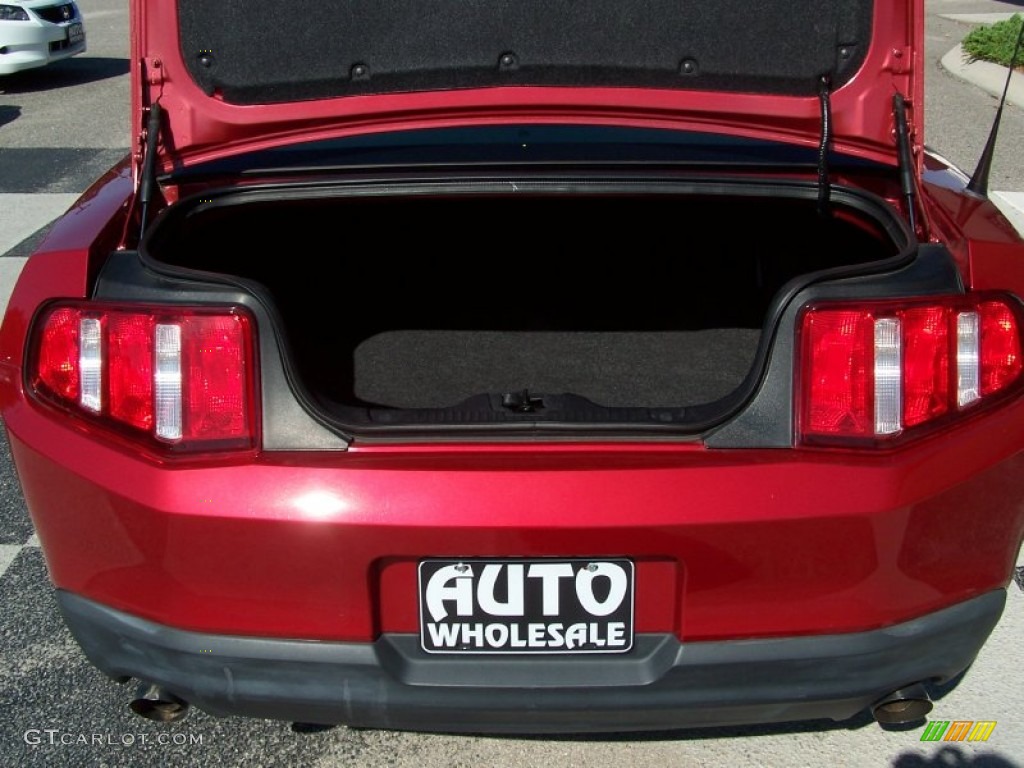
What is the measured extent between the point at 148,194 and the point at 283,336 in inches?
22.2

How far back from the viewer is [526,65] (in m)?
2.38

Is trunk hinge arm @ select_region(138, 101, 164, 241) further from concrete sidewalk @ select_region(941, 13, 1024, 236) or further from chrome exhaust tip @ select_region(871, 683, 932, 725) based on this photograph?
concrete sidewalk @ select_region(941, 13, 1024, 236)

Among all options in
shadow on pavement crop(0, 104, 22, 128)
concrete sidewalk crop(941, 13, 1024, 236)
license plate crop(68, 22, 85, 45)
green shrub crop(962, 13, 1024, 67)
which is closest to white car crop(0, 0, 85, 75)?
license plate crop(68, 22, 85, 45)

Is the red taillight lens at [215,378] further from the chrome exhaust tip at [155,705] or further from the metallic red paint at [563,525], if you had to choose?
the chrome exhaust tip at [155,705]

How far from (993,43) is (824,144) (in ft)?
33.8

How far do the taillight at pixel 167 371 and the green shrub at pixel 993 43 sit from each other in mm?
10498

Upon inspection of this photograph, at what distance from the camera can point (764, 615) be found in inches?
73.5

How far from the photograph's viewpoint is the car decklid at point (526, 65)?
7.75 ft

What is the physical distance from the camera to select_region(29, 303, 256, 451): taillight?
73.6 inches

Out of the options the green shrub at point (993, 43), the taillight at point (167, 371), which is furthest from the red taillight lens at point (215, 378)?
the green shrub at point (993, 43)

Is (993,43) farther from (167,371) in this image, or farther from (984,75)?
(167,371)

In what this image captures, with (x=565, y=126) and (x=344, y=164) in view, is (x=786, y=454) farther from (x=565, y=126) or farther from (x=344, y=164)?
(x=344, y=164)

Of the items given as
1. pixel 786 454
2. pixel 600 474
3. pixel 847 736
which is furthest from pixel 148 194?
pixel 847 736

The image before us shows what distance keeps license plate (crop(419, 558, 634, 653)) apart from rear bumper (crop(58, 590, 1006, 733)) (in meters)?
0.03
